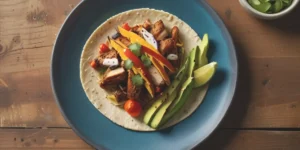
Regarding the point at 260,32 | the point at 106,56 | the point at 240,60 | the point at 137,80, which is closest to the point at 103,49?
the point at 106,56

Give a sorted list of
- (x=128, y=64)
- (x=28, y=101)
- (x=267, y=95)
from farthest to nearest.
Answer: (x=28, y=101) < (x=267, y=95) < (x=128, y=64)

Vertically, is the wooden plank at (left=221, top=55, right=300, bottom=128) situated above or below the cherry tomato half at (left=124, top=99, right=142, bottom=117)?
A: below

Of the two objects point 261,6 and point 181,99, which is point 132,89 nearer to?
point 181,99

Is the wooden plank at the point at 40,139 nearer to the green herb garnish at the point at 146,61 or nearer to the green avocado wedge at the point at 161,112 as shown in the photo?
the green avocado wedge at the point at 161,112

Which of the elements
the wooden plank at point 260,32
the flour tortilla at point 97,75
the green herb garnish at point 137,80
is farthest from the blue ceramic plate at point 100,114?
the green herb garnish at point 137,80

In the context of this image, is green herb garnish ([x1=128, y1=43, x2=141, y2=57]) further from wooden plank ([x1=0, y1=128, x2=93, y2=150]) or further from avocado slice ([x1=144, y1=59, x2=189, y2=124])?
wooden plank ([x1=0, y1=128, x2=93, y2=150])

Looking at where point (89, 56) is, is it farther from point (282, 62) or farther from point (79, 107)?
point (282, 62)

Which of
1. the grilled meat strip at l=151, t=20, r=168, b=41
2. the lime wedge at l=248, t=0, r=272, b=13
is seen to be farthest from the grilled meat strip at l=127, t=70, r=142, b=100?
the lime wedge at l=248, t=0, r=272, b=13
